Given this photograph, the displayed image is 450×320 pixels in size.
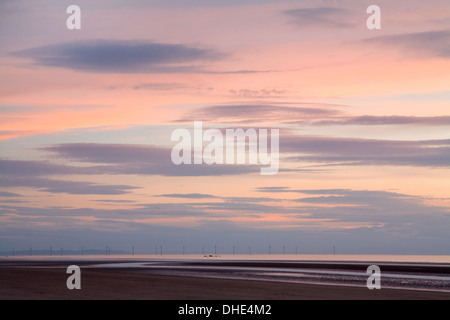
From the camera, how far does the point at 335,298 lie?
41500mm

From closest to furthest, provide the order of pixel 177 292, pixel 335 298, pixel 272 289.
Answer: pixel 335 298, pixel 177 292, pixel 272 289

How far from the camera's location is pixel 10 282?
51688 mm
